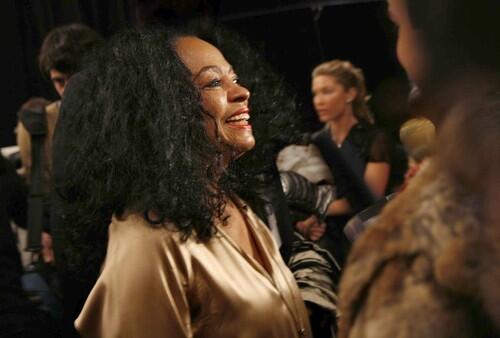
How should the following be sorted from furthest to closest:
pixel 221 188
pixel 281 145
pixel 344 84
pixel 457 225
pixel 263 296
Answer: pixel 344 84, pixel 281 145, pixel 221 188, pixel 263 296, pixel 457 225

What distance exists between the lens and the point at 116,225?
1.45m

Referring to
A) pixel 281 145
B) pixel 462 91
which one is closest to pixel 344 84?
pixel 281 145

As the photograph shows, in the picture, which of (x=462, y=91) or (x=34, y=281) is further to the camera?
(x=34, y=281)

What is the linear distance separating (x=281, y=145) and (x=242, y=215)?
33 cm

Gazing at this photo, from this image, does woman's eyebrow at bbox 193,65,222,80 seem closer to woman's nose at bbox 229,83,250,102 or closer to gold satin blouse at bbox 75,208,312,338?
woman's nose at bbox 229,83,250,102

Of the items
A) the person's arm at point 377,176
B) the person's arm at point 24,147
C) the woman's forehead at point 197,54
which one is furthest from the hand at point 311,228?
the person's arm at point 24,147

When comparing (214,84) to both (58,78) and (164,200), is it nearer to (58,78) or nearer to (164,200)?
(164,200)

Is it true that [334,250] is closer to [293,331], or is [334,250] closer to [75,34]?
[293,331]

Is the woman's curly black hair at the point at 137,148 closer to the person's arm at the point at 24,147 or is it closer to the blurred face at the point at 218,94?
the blurred face at the point at 218,94

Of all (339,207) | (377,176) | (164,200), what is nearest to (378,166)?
(377,176)

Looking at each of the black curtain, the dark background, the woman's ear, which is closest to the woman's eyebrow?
the dark background

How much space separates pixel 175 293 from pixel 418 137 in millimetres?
A: 481

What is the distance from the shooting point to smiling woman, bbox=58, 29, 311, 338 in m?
1.38

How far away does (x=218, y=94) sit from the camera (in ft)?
5.03
